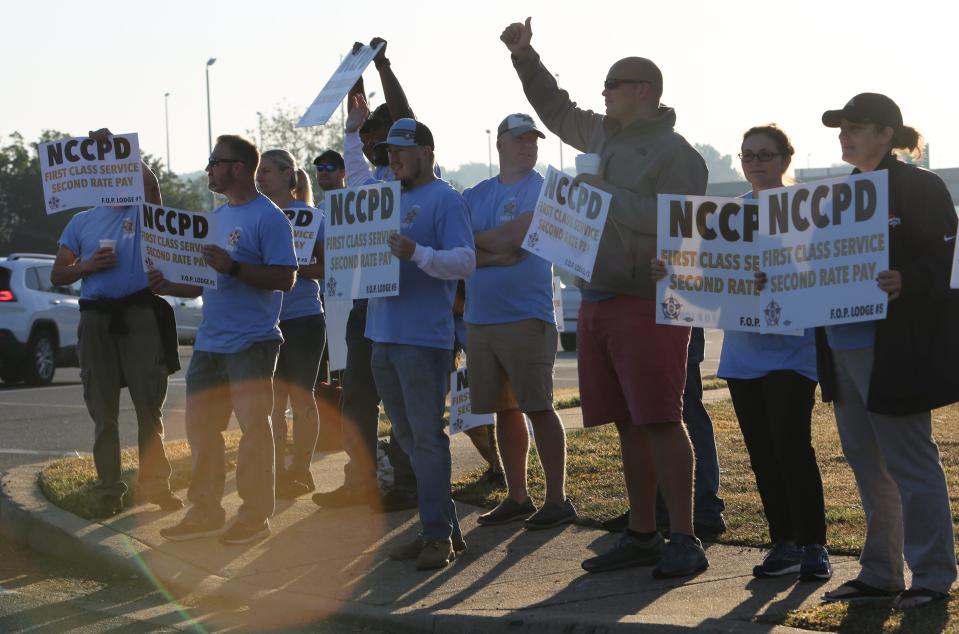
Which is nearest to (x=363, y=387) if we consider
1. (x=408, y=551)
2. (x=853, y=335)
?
(x=408, y=551)

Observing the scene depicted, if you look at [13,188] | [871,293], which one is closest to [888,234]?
[871,293]

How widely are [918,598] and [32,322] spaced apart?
1607 cm

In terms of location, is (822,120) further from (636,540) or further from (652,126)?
(636,540)

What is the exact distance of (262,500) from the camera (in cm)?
740

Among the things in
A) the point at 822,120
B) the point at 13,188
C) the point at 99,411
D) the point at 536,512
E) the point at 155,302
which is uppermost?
the point at 13,188

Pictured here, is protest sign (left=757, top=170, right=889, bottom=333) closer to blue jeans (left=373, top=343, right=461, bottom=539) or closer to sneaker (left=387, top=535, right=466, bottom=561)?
blue jeans (left=373, top=343, right=461, bottom=539)

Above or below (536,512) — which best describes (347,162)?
above

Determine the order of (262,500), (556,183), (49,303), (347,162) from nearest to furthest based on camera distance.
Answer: (556,183)
(262,500)
(347,162)
(49,303)

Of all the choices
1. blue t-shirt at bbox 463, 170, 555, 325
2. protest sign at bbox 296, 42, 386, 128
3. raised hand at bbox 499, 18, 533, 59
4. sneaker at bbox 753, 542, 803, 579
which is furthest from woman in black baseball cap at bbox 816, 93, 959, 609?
protest sign at bbox 296, 42, 386, 128

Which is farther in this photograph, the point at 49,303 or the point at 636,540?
the point at 49,303

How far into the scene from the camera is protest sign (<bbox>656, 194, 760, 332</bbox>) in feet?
19.0

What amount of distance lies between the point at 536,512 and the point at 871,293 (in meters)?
2.85

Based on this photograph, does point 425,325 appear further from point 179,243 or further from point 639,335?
point 179,243

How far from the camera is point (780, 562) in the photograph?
19.7ft
